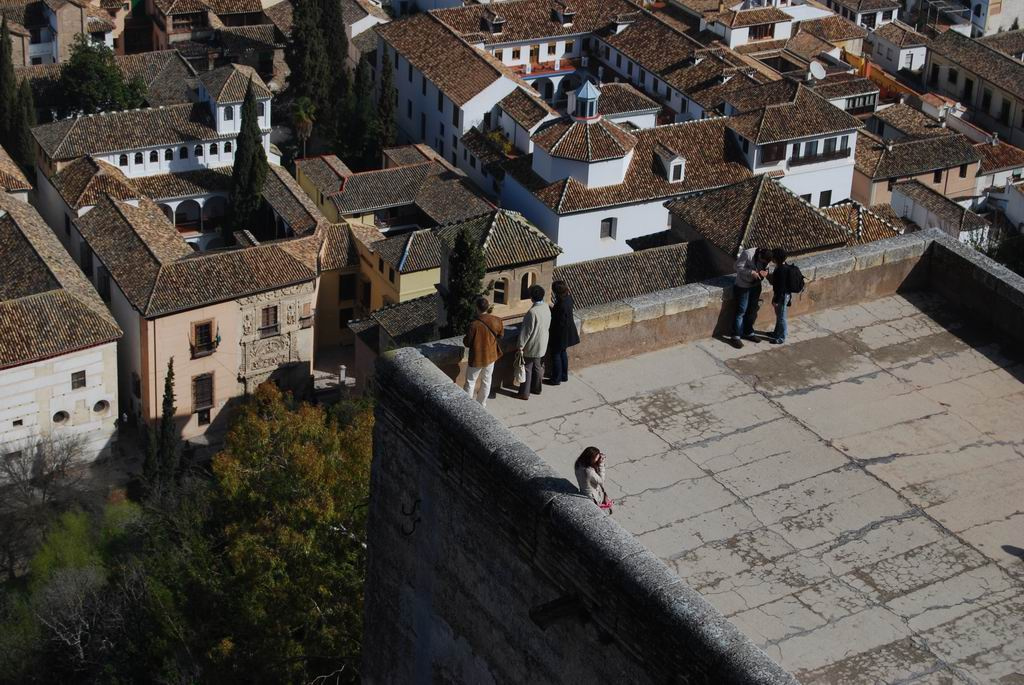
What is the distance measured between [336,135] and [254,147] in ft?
23.9

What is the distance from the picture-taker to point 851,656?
25.2 feet

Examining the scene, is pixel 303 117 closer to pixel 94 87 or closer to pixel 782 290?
pixel 94 87

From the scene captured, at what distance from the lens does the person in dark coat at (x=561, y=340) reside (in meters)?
9.50

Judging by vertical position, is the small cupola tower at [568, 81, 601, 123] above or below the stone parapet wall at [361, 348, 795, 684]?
below

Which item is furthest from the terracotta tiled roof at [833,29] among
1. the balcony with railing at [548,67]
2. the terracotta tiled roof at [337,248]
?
the terracotta tiled roof at [337,248]

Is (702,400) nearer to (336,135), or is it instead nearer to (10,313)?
(10,313)

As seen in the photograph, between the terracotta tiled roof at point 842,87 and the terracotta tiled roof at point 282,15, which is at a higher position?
the terracotta tiled roof at point 282,15

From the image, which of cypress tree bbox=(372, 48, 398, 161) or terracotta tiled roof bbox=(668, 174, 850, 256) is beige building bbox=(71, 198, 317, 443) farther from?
terracotta tiled roof bbox=(668, 174, 850, 256)

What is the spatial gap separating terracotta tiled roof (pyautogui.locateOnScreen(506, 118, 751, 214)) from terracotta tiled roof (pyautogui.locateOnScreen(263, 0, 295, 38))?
16267mm

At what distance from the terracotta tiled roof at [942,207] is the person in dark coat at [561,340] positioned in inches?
1573

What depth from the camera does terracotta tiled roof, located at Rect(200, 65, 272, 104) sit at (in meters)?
50.2

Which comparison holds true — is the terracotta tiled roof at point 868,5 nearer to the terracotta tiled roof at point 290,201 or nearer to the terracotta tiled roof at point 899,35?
the terracotta tiled roof at point 899,35

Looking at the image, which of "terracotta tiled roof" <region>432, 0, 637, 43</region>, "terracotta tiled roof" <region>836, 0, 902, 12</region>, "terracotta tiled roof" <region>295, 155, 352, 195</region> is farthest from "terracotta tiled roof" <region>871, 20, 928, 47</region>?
"terracotta tiled roof" <region>295, 155, 352, 195</region>

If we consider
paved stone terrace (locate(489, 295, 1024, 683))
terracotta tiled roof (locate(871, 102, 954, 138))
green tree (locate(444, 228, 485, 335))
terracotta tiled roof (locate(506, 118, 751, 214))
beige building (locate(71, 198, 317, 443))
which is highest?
paved stone terrace (locate(489, 295, 1024, 683))
